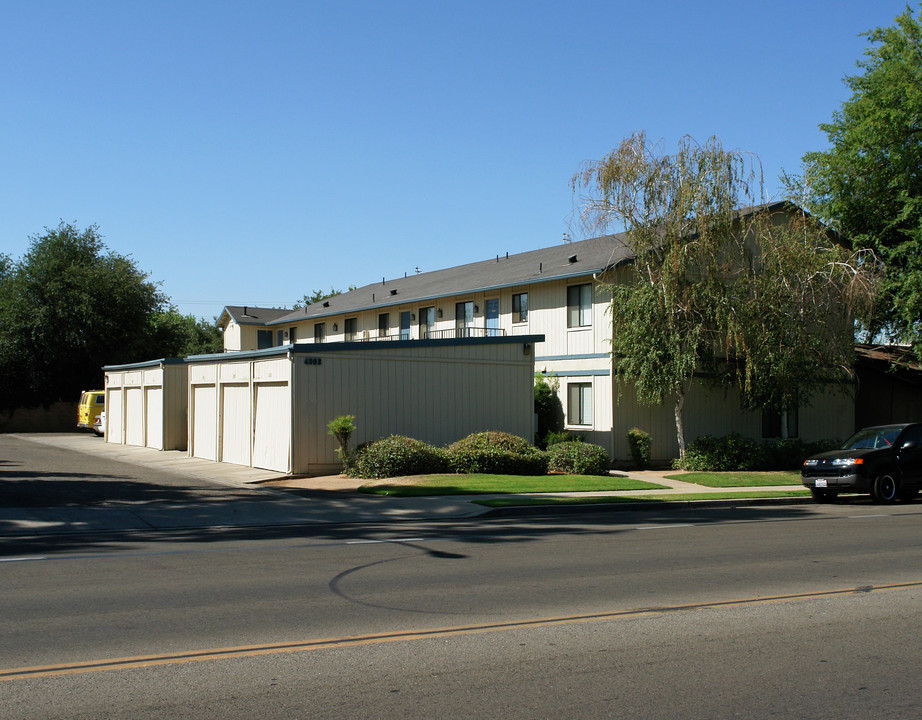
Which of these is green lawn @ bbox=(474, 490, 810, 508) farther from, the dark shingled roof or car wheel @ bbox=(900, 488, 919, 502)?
the dark shingled roof

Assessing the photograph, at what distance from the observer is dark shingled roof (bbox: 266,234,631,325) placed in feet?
91.7

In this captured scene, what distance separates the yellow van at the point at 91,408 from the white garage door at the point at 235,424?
1767cm

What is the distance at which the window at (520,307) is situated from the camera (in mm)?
30047

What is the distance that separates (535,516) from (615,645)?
9.20 m

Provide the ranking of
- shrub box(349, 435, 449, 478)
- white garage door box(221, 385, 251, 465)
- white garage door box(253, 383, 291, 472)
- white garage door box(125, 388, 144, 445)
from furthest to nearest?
white garage door box(125, 388, 144, 445)
white garage door box(221, 385, 251, 465)
white garage door box(253, 383, 291, 472)
shrub box(349, 435, 449, 478)

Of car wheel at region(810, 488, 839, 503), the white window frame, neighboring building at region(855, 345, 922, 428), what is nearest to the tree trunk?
the white window frame

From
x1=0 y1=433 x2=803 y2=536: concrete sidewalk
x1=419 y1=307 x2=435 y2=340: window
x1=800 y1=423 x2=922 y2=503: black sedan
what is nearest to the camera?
x1=0 y1=433 x2=803 y2=536: concrete sidewalk

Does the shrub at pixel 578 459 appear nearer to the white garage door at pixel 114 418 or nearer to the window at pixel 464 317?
the window at pixel 464 317

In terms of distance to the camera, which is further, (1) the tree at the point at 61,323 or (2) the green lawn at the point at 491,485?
(1) the tree at the point at 61,323

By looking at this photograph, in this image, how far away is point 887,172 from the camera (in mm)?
34094

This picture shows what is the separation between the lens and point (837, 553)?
11148mm

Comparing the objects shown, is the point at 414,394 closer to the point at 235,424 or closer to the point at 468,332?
the point at 235,424

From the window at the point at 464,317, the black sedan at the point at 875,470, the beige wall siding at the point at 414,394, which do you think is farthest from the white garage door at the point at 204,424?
the black sedan at the point at 875,470

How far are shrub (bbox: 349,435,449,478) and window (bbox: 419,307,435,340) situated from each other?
1380 centimetres
